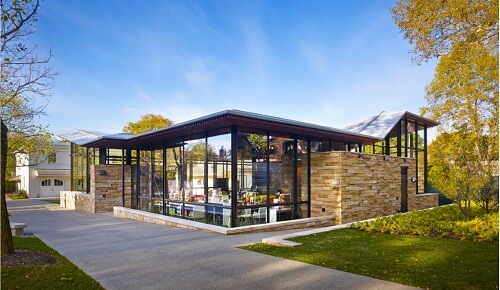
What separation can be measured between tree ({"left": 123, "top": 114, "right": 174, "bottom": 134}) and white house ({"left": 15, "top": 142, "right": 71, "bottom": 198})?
7.62 metres

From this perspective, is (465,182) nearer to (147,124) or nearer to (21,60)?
(21,60)

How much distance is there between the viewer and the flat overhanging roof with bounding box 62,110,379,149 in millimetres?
9214

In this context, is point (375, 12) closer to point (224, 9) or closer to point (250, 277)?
point (224, 9)

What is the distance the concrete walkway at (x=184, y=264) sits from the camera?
16.1 feet

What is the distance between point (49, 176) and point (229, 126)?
98.1ft

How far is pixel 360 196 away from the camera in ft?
39.5

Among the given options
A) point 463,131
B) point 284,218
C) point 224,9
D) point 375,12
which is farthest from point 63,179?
point 463,131

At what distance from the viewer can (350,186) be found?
11562 millimetres

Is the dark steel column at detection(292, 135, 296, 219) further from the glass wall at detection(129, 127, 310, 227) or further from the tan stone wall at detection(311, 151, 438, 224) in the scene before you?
the tan stone wall at detection(311, 151, 438, 224)

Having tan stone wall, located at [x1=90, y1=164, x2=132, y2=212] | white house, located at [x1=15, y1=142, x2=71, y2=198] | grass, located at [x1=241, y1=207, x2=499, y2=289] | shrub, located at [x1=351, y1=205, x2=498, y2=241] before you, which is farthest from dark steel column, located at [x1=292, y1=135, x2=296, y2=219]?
white house, located at [x1=15, y1=142, x2=71, y2=198]

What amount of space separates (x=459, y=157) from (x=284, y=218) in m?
7.49

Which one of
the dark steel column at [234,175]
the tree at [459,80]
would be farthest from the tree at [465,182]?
the dark steel column at [234,175]

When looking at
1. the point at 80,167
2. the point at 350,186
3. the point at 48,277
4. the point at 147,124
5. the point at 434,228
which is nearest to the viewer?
the point at 48,277

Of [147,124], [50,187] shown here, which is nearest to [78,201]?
[147,124]
